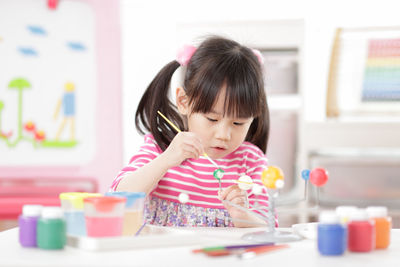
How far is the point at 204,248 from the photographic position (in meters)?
0.90

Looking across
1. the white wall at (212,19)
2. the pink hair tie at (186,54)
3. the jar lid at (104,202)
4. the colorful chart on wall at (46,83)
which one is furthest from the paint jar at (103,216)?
the colorful chart on wall at (46,83)

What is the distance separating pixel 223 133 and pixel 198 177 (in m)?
0.24

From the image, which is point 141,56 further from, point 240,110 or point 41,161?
point 240,110

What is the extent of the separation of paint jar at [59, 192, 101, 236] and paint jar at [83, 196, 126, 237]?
0.02 m

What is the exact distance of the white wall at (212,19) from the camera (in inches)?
141

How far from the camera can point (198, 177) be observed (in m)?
1.49

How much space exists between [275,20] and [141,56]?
2.97 ft

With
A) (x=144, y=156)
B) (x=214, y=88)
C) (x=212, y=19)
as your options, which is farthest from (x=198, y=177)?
(x=212, y=19)

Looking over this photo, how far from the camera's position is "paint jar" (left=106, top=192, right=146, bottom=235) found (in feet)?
3.24

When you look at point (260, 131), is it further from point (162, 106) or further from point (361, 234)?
point (361, 234)

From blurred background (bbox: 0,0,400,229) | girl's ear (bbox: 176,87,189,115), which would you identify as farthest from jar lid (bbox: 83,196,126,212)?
blurred background (bbox: 0,0,400,229)

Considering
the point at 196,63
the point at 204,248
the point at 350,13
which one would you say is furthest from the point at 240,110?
the point at 350,13

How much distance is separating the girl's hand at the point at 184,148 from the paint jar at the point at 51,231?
1.20 ft

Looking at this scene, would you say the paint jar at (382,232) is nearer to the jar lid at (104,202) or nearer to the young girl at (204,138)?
the young girl at (204,138)
